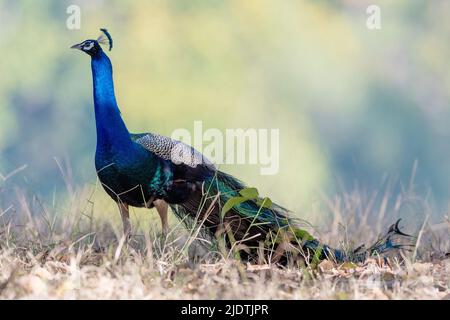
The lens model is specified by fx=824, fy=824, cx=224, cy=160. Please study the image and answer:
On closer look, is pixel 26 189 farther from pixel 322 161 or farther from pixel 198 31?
pixel 198 31

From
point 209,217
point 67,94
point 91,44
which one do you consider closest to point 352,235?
point 209,217

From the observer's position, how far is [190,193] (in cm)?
428

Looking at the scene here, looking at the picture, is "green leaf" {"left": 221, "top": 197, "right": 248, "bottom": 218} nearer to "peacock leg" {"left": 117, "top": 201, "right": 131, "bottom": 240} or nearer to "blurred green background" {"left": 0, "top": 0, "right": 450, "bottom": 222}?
Result: "peacock leg" {"left": 117, "top": 201, "right": 131, "bottom": 240}

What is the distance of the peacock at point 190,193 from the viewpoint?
13.3 feet

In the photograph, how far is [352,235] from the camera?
4.82 metres

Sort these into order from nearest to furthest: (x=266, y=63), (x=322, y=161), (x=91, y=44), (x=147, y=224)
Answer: (x=91, y=44)
(x=147, y=224)
(x=322, y=161)
(x=266, y=63)

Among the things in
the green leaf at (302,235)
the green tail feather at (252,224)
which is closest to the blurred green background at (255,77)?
the green tail feather at (252,224)

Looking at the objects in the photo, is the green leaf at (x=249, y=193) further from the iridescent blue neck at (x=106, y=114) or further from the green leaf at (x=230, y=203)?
the iridescent blue neck at (x=106, y=114)

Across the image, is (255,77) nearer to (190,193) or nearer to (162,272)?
(190,193)

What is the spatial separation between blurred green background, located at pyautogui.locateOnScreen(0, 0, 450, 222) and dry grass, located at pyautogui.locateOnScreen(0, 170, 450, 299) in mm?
4365

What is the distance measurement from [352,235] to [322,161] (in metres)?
3.98

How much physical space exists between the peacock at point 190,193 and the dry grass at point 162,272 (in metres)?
0.14

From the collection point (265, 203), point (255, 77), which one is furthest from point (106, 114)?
point (255, 77)

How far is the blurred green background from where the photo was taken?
9.12 metres
